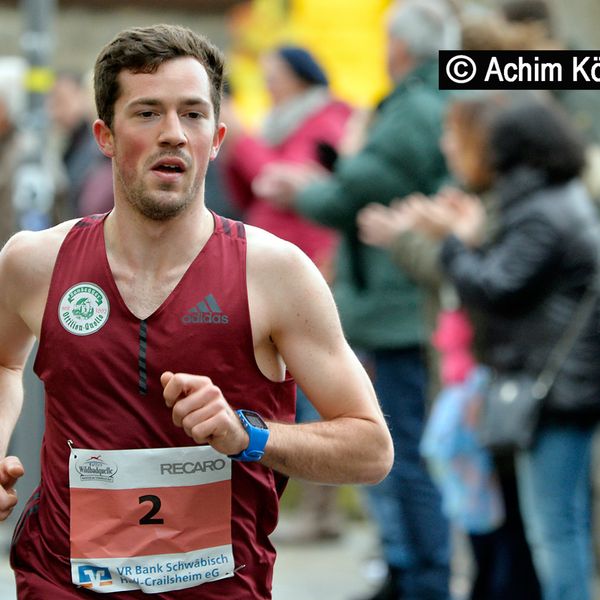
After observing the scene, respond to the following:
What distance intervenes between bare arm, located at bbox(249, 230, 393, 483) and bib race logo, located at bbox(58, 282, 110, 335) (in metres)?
0.34

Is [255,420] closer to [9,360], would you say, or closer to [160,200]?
[160,200]

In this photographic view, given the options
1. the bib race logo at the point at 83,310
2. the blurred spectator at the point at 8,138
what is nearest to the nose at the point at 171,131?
the bib race logo at the point at 83,310

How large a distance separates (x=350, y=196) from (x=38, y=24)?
2827mm

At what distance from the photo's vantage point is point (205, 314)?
3396mm

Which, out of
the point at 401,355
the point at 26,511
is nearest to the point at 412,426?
the point at 401,355

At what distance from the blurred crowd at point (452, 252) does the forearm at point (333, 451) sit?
2.02 metres

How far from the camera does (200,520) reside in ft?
11.3

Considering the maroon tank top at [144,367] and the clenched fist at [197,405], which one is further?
the maroon tank top at [144,367]

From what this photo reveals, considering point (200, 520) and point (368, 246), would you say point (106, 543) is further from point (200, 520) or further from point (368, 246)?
point (368, 246)

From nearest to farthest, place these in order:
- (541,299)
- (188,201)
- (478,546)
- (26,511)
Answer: (188,201) → (26,511) → (541,299) → (478,546)

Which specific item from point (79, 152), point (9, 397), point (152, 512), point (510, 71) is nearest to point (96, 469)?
point (152, 512)

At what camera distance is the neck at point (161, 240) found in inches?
137

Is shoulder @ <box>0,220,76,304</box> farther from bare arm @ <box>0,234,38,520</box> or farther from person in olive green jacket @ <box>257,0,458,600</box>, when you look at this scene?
person in olive green jacket @ <box>257,0,458,600</box>

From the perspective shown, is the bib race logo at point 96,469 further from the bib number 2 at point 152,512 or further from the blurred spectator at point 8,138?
the blurred spectator at point 8,138
